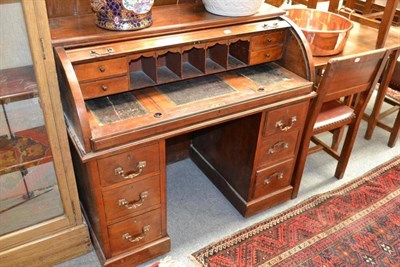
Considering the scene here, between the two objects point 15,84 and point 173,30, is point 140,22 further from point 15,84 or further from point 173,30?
point 15,84

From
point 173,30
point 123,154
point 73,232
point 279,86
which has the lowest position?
point 73,232

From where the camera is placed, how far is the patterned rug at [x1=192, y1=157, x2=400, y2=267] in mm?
1840

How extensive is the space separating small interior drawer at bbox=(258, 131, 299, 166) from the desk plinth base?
24 centimetres

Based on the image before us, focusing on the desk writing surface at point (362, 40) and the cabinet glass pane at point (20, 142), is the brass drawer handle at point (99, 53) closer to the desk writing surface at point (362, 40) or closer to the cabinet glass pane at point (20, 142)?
the cabinet glass pane at point (20, 142)

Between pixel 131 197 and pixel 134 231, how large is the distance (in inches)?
8.2

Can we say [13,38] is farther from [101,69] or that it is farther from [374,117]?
[374,117]

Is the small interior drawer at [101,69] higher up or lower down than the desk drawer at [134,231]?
higher up

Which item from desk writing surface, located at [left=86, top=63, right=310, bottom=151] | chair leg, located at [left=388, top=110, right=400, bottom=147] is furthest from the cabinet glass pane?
chair leg, located at [left=388, top=110, right=400, bottom=147]

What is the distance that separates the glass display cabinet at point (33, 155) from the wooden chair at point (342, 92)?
119cm

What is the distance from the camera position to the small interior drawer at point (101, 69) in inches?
52.4

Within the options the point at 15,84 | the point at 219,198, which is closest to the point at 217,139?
the point at 219,198

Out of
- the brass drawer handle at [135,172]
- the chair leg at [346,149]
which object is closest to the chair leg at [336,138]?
the chair leg at [346,149]

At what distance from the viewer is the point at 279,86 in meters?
1.69

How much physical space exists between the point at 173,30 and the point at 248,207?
1.04m
